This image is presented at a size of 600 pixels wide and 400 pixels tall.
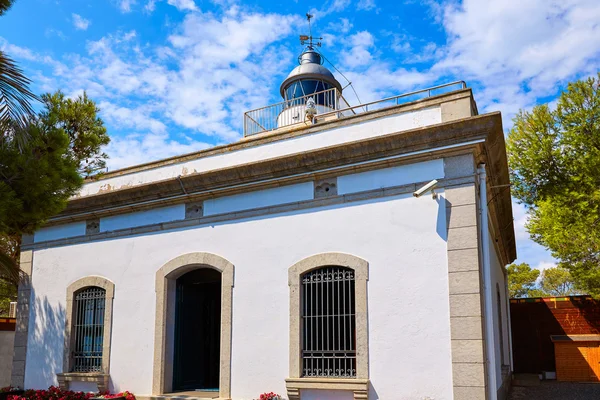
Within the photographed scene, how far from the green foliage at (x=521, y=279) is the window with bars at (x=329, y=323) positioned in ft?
137

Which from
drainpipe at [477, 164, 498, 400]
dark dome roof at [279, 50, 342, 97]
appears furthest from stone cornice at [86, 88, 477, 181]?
dark dome roof at [279, 50, 342, 97]

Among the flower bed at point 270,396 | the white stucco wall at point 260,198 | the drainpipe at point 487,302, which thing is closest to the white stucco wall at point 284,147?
the white stucco wall at point 260,198

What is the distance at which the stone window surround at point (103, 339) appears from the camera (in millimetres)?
10703

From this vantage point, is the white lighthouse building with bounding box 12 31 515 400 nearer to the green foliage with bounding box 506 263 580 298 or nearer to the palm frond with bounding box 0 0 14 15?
the palm frond with bounding box 0 0 14 15

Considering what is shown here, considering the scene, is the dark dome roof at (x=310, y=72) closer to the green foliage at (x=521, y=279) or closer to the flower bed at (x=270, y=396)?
the flower bed at (x=270, y=396)

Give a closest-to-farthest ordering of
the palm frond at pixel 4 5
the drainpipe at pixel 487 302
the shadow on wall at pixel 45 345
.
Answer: the palm frond at pixel 4 5
the drainpipe at pixel 487 302
the shadow on wall at pixel 45 345

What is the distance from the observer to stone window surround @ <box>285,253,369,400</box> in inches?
327

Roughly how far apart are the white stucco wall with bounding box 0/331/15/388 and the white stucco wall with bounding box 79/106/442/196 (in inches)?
176

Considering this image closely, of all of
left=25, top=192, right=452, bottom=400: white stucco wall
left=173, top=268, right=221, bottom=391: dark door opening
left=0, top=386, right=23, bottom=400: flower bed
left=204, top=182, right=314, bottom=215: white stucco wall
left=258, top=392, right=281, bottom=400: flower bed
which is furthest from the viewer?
left=0, top=386, right=23, bottom=400: flower bed

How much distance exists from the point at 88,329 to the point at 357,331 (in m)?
5.84

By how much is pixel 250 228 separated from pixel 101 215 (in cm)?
368

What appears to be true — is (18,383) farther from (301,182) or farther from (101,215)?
(301,182)

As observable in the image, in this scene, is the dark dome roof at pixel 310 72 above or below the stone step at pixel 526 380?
above

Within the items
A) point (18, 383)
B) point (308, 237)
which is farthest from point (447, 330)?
point (18, 383)
